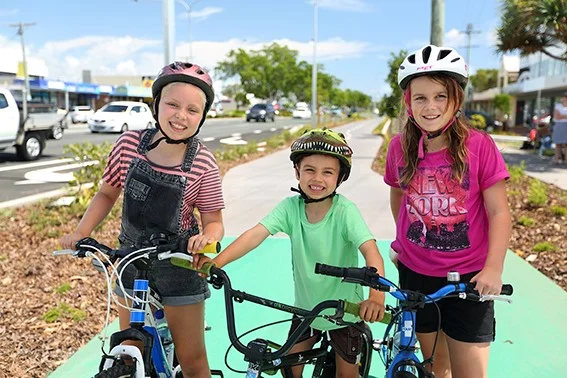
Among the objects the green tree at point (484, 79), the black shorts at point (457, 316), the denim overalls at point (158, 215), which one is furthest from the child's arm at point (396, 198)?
the green tree at point (484, 79)

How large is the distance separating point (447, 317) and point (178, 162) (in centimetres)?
136

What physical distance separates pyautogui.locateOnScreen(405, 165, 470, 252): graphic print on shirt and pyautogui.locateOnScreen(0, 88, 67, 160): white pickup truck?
13.4 metres

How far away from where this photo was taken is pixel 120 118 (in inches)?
1035

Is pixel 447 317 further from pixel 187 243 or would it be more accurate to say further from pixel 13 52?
pixel 13 52

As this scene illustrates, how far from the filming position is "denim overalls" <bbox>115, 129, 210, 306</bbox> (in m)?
2.36

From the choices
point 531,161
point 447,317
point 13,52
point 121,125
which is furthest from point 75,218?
point 13,52

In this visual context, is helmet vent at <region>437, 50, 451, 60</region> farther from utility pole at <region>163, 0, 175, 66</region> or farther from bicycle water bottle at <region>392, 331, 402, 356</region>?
utility pole at <region>163, 0, 175, 66</region>

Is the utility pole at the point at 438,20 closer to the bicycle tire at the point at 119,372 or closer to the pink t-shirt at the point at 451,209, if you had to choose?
the pink t-shirt at the point at 451,209

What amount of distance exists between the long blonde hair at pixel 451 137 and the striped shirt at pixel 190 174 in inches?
33.3

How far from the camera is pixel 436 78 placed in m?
2.33

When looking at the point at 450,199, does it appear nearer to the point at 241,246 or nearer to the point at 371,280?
the point at 371,280

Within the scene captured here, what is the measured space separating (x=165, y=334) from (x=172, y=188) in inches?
27.8

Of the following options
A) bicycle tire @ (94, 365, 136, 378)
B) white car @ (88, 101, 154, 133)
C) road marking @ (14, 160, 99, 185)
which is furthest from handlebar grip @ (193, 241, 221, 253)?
white car @ (88, 101, 154, 133)

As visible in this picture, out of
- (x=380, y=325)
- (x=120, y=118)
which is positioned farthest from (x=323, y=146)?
(x=120, y=118)
